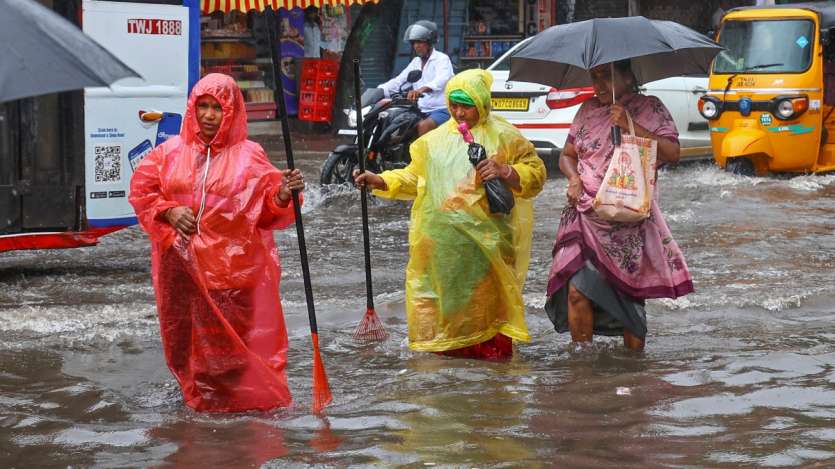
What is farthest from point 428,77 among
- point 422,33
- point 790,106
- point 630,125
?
point 630,125

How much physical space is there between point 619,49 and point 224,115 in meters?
1.95

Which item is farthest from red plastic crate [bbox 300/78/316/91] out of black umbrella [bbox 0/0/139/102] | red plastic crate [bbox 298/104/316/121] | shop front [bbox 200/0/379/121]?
black umbrella [bbox 0/0/139/102]

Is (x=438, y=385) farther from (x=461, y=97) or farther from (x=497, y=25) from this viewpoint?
(x=497, y=25)

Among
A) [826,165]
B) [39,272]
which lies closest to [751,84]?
[826,165]

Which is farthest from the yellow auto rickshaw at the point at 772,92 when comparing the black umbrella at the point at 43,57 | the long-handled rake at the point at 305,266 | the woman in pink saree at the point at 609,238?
the black umbrella at the point at 43,57

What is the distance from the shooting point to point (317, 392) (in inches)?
235

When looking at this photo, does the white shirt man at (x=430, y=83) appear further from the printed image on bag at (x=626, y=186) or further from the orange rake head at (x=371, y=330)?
the printed image on bag at (x=626, y=186)

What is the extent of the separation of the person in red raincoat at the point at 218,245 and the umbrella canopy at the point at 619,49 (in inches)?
66.3

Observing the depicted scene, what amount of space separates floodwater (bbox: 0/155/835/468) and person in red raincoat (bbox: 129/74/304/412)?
0.69 ft

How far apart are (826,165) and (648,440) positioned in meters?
10.5

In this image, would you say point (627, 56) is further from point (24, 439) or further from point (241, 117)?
point (24, 439)

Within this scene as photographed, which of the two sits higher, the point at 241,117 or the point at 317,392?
the point at 241,117

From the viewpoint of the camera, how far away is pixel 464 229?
6.58 m

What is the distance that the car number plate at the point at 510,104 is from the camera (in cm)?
1488
